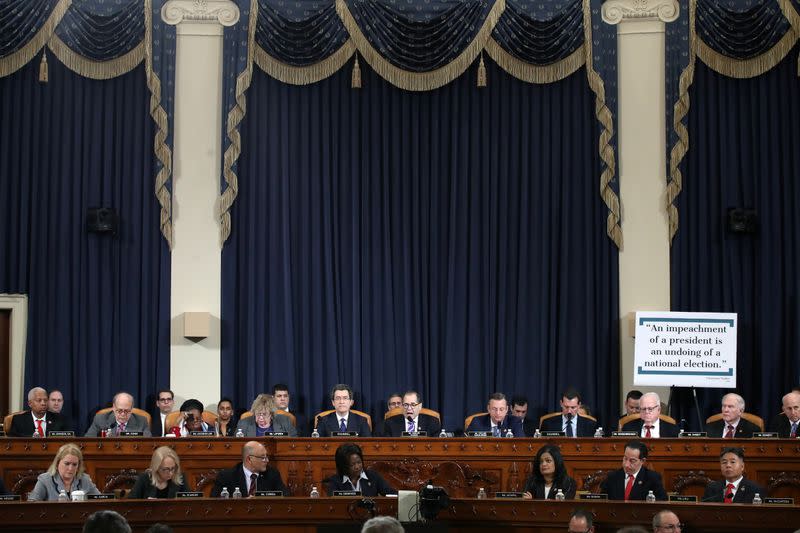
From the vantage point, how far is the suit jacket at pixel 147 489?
7.98m

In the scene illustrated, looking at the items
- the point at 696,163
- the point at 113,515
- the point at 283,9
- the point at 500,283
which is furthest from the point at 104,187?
the point at 113,515

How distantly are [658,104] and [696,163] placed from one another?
2.21 feet

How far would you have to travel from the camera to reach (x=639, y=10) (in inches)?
467

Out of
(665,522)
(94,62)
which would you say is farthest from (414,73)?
(665,522)

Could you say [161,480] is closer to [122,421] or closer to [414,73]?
[122,421]

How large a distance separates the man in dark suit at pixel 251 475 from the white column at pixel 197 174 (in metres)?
3.41

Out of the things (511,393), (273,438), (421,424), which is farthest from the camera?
(511,393)

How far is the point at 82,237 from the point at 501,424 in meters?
4.57

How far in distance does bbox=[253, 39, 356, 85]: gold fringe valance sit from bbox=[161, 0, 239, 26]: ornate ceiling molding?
417 mm

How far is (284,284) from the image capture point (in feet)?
39.0

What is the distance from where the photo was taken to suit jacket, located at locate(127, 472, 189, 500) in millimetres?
7980

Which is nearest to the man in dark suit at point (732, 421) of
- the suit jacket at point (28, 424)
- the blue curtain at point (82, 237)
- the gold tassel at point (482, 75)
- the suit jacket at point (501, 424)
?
the suit jacket at point (501, 424)

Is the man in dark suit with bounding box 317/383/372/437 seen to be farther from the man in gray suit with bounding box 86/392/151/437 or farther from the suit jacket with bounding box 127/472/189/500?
the suit jacket with bounding box 127/472/189/500

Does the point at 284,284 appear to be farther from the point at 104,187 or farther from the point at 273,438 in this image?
the point at 273,438
